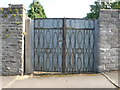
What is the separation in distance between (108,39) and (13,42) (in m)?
3.43

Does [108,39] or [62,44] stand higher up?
[108,39]

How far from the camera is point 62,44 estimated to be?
24.4ft

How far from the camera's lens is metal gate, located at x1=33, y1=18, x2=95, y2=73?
745 centimetres

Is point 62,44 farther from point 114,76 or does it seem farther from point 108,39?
point 114,76

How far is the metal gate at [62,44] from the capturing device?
7.45 metres

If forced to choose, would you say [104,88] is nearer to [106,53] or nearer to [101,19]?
[106,53]

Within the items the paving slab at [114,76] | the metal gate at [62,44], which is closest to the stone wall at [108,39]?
the paving slab at [114,76]

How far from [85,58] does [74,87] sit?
2.46m

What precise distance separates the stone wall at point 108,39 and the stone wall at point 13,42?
2851mm

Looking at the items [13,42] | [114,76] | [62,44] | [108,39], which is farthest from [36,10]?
[114,76]

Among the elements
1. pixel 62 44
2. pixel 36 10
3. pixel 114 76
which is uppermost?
pixel 36 10

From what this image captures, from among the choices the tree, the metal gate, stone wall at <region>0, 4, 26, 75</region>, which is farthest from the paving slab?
the tree

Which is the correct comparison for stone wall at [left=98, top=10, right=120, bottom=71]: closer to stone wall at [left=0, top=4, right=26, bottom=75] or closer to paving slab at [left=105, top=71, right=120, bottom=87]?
paving slab at [left=105, top=71, right=120, bottom=87]

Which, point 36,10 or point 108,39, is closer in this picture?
point 108,39
